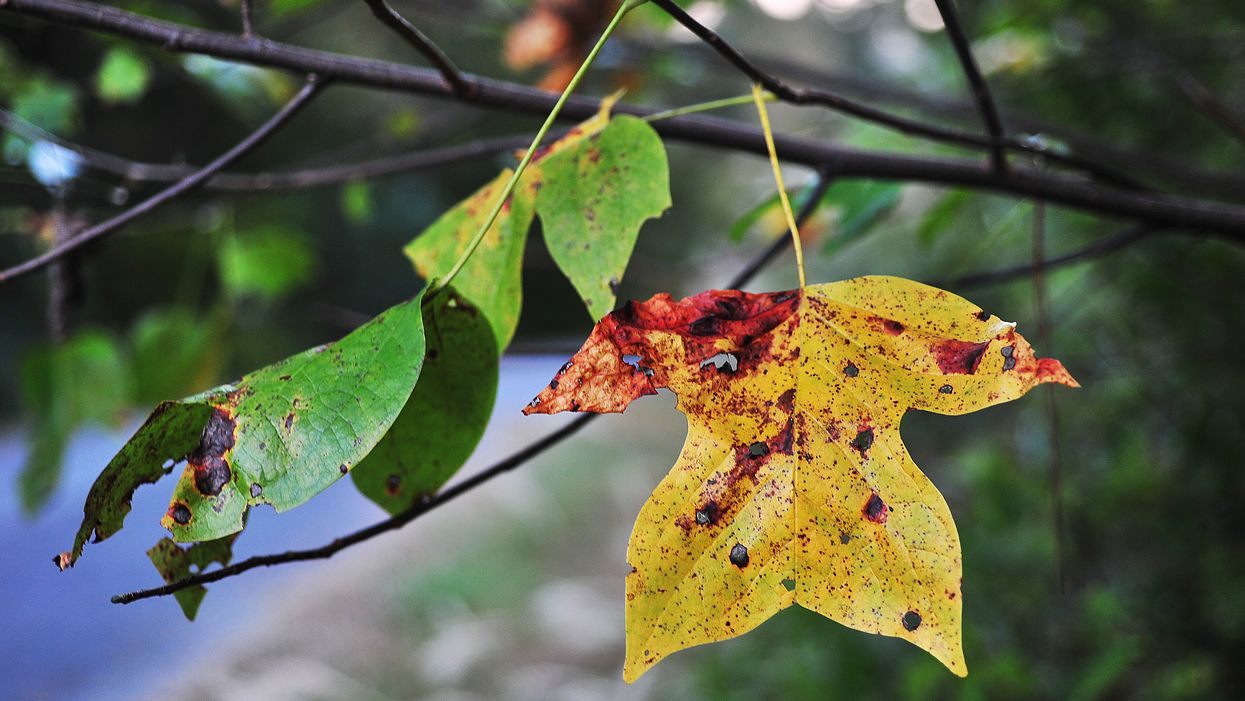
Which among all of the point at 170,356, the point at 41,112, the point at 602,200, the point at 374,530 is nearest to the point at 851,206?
the point at 602,200

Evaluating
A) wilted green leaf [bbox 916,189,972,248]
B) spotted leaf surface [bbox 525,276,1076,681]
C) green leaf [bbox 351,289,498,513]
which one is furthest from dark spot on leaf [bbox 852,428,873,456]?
wilted green leaf [bbox 916,189,972,248]

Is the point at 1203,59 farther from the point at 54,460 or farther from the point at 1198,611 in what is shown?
the point at 54,460

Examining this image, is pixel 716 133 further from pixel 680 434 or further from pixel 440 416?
pixel 680 434

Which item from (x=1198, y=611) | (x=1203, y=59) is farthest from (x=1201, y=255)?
(x=1198, y=611)

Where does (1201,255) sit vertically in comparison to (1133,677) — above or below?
above

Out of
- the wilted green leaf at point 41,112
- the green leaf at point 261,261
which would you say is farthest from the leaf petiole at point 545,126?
the green leaf at point 261,261

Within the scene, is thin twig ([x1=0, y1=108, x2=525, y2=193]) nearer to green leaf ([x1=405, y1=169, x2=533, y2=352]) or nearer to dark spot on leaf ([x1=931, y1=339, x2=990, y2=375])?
green leaf ([x1=405, y1=169, x2=533, y2=352])
